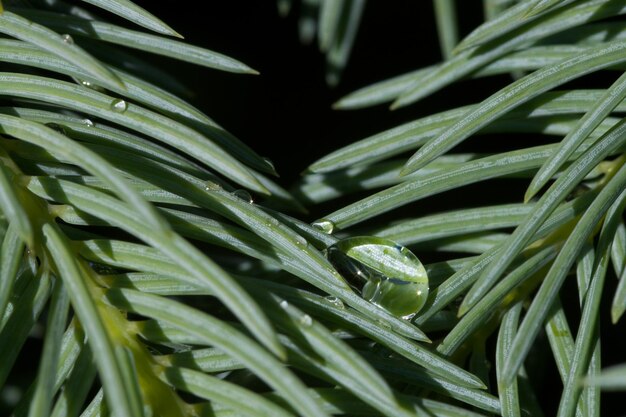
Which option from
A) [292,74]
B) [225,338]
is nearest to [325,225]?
[225,338]

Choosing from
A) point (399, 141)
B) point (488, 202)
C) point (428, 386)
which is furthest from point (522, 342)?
point (488, 202)

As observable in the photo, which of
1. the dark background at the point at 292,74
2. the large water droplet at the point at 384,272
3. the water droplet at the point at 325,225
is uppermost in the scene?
the dark background at the point at 292,74

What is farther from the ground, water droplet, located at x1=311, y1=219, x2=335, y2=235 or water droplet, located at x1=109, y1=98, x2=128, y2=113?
water droplet, located at x1=109, y1=98, x2=128, y2=113

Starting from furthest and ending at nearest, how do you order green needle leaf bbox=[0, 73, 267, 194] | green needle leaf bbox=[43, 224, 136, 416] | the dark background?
the dark background → green needle leaf bbox=[0, 73, 267, 194] → green needle leaf bbox=[43, 224, 136, 416]

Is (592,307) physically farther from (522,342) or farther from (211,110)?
(211,110)

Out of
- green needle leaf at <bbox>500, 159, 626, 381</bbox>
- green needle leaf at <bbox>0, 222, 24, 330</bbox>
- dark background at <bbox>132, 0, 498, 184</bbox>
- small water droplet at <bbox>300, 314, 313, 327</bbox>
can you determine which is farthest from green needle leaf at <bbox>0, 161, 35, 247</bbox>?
dark background at <bbox>132, 0, 498, 184</bbox>

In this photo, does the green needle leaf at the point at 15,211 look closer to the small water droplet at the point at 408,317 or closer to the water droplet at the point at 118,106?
the water droplet at the point at 118,106

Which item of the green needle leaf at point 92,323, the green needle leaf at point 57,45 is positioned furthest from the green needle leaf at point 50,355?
the green needle leaf at point 57,45

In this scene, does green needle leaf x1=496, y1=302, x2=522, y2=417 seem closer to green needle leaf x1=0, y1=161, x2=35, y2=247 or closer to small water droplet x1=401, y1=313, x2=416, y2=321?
small water droplet x1=401, y1=313, x2=416, y2=321
